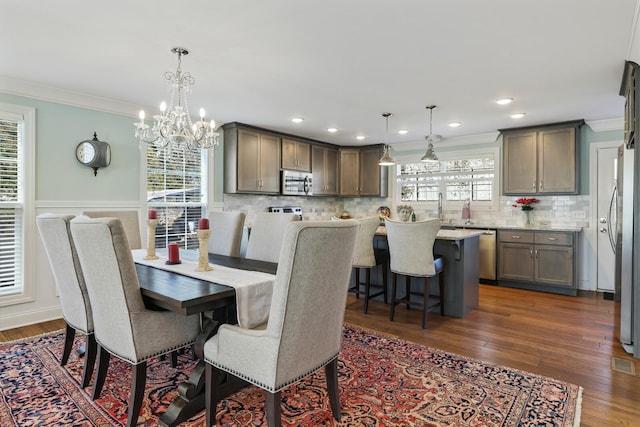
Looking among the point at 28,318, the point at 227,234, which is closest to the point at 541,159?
the point at 227,234

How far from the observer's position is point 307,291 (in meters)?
1.52

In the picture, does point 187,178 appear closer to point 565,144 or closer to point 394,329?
Result: point 394,329

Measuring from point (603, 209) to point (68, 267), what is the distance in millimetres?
5880

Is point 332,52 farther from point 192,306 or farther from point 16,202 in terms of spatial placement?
point 16,202

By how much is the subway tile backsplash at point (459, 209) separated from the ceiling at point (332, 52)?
135 centimetres

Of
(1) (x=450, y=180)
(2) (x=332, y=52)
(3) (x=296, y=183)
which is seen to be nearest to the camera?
(2) (x=332, y=52)

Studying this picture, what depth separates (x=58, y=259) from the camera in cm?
225

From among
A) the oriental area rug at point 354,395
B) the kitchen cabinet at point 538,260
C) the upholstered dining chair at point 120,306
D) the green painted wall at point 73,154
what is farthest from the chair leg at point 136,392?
the kitchen cabinet at point 538,260

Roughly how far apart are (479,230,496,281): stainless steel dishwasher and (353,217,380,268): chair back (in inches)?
90.3

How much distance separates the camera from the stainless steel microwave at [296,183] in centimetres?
559

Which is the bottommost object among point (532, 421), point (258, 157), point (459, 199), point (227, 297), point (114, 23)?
point (532, 421)

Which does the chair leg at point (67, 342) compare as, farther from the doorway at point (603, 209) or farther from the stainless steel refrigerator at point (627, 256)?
the doorway at point (603, 209)

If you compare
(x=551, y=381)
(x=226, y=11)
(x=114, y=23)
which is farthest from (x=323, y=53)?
(x=551, y=381)

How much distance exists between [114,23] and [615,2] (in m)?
2.93
